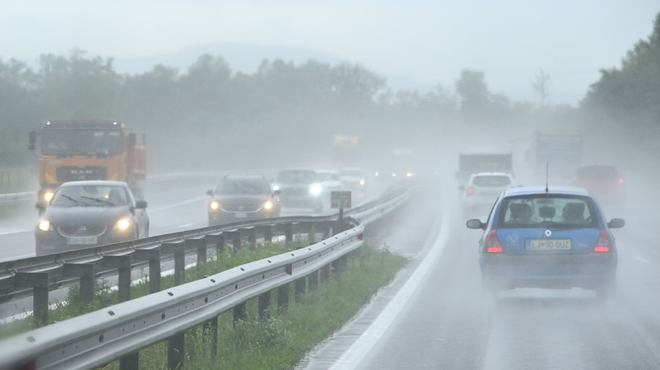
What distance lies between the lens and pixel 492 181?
101ft

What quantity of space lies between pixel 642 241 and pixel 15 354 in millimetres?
21315

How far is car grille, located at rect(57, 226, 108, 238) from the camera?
16.0m

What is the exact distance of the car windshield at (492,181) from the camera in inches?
1203

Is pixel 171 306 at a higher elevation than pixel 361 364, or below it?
higher

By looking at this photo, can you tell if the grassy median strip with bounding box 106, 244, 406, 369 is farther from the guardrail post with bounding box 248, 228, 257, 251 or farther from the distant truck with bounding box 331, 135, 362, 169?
the distant truck with bounding box 331, 135, 362, 169

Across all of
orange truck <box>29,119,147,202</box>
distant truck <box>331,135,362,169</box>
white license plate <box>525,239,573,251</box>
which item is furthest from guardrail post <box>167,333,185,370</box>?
distant truck <box>331,135,362,169</box>

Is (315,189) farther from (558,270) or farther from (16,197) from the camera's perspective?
(558,270)

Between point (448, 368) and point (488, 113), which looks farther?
point (488, 113)

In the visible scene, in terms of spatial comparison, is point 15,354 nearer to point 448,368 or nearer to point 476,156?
point 448,368

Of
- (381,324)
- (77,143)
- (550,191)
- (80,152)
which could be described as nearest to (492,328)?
(381,324)

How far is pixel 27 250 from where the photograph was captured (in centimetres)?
1941

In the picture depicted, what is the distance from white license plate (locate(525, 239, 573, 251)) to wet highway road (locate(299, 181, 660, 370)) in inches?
27.9

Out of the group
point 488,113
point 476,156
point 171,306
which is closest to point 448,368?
point 171,306

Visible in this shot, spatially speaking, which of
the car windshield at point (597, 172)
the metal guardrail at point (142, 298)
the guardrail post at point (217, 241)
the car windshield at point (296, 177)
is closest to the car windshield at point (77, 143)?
the car windshield at point (296, 177)
